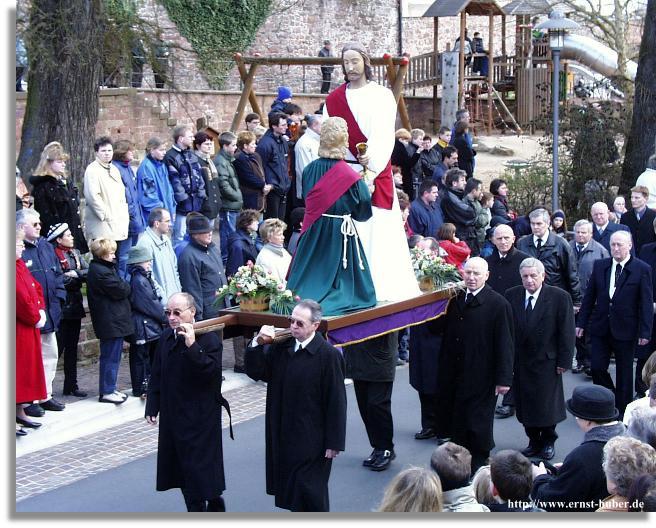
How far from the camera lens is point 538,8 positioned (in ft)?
102

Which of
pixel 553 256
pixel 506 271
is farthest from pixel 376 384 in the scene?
pixel 553 256

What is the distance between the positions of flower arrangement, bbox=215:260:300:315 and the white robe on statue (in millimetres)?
830

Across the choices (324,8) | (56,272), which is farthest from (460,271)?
(324,8)

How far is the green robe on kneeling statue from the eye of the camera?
27.6 ft

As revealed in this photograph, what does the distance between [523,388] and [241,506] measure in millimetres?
2708

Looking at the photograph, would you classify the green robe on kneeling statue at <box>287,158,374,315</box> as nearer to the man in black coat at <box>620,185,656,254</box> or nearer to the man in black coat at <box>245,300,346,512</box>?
the man in black coat at <box>245,300,346,512</box>

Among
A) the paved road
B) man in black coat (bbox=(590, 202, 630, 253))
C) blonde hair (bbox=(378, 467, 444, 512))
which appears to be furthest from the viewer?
man in black coat (bbox=(590, 202, 630, 253))

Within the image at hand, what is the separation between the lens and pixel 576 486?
662 centimetres

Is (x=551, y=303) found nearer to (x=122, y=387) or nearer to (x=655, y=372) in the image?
(x=655, y=372)

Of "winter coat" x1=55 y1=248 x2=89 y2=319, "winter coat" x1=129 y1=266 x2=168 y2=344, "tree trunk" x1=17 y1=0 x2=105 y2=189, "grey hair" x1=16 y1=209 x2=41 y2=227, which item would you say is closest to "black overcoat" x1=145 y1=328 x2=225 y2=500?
"grey hair" x1=16 y1=209 x2=41 y2=227

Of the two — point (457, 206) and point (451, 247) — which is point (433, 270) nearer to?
point (451, 247)

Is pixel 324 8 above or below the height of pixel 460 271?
above

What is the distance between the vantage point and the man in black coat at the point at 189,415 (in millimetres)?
7590

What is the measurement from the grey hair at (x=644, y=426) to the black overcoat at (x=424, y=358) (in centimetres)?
299
